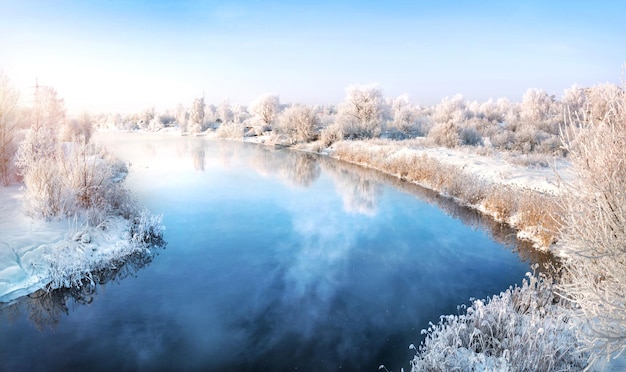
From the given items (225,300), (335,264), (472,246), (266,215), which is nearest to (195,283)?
(225,300)

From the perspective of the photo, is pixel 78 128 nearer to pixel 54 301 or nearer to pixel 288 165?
pixel 288 165

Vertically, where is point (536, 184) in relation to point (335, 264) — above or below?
above

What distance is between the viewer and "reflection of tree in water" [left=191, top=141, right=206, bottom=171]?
24594 mm

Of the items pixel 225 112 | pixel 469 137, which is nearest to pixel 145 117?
pixel 225 112

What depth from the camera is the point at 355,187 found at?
62.9 ft

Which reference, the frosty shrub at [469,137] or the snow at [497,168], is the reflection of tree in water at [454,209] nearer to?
the snow at [497,168]

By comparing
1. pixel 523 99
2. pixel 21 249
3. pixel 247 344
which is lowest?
pixel 247 344

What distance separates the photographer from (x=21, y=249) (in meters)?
7.87

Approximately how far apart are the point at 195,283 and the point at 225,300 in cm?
115

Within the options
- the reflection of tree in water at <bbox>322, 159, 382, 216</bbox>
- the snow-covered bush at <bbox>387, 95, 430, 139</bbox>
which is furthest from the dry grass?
the snow-covered bush at <bbox>387, 95, 430, 139</bbox>

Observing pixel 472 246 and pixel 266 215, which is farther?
pixel 266 215

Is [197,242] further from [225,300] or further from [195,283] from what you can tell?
[225,300]

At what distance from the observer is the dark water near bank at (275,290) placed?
6027 mm

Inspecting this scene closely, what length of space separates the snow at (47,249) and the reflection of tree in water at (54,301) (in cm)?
17
